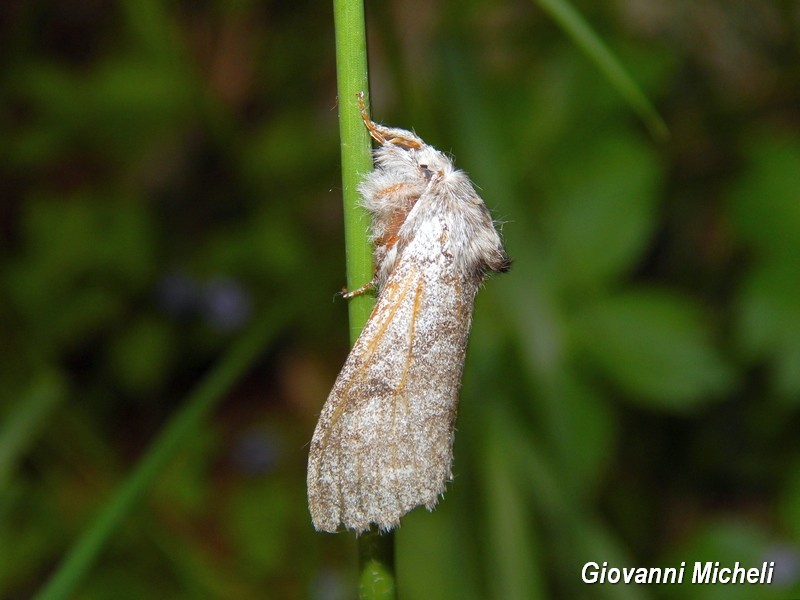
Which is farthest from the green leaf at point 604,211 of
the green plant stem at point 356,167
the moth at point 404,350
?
the green plant stem at point 356,167

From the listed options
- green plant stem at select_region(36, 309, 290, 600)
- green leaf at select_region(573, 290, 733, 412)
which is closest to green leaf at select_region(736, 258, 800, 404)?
green leaf at select_region(573, 290, 733, 412)

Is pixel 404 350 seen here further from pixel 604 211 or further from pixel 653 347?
pixel 604 211

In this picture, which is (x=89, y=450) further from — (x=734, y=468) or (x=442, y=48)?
(x=734, y=468)

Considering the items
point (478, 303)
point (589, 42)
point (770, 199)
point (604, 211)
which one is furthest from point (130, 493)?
point (770, 199)

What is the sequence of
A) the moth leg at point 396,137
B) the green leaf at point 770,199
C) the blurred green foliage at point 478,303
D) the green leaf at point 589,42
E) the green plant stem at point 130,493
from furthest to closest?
the green leaf at point 770,199 < the blurred green foliage at point 478,303 < the moth leg at point 396,137 < the green leaf at point 589,42 < the green plant stem at point 130,493

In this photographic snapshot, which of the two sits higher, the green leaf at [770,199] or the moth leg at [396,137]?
the moth leg at [396,137]

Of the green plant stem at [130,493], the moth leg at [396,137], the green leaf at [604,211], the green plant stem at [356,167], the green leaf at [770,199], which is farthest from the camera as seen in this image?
the green leaf at [604,211]

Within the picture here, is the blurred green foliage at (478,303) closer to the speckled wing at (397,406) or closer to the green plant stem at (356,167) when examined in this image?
the speckled wing at (397,406)
